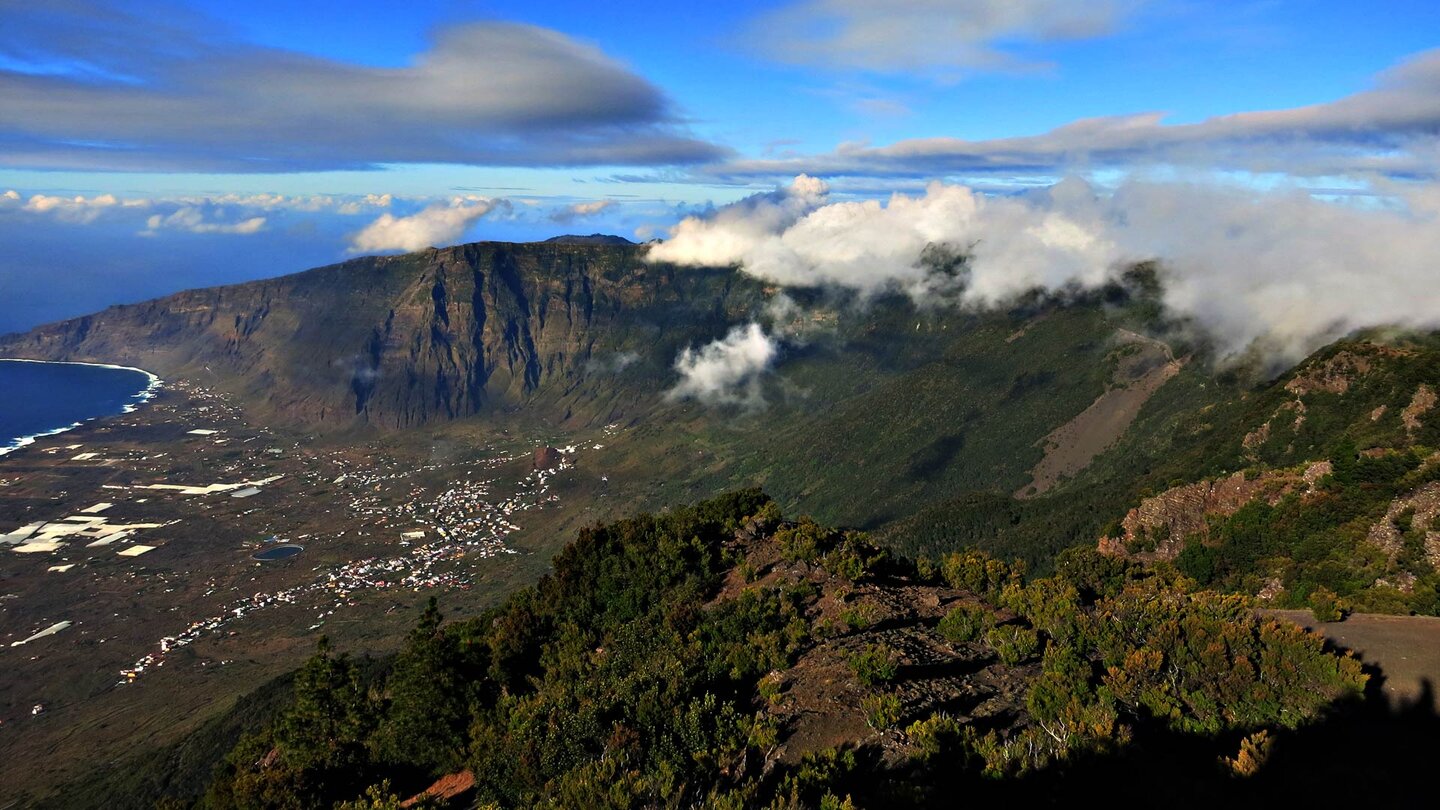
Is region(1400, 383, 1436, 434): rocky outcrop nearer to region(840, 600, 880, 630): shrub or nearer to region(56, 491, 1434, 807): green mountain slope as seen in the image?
region(56, 491, 1434, 807): green mountain slope

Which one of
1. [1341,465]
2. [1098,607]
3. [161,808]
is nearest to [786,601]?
[1098,607]

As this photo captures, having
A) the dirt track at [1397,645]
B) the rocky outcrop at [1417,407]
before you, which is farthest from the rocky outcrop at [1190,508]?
the dirt track at [1397,645]

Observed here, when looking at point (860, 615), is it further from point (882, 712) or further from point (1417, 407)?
point (1417, 407)

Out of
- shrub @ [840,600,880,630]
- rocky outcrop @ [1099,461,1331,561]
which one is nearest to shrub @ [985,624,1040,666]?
shrub @ [840,600,880,630]

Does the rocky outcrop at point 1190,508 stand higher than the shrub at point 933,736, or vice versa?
the shrub at point 933,736

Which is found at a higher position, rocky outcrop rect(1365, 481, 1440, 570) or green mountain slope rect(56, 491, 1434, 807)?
green mountain slope rect(56, 491, 1434, 807)

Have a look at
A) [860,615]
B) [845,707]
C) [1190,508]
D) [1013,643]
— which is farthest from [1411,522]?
[845,707]

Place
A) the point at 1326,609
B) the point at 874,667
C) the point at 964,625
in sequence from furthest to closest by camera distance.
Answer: the point at 964,625 < the point at 1326,609 < the point at 874,667

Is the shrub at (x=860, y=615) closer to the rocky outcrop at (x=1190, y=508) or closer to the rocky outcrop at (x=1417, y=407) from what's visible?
the rocky outcrop at (x=1190, y=508)

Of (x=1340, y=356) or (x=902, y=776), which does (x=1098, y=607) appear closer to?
(x=902, y=776)
